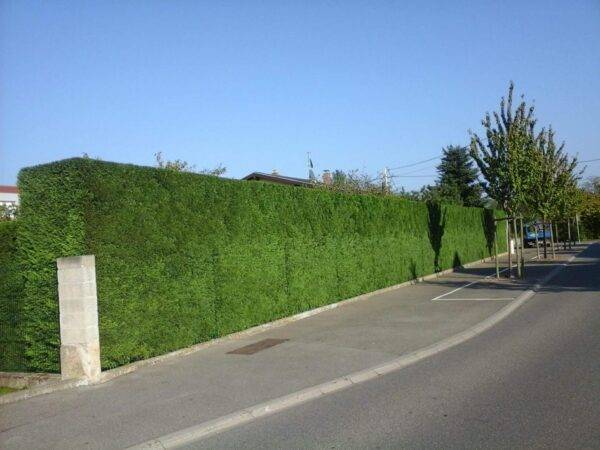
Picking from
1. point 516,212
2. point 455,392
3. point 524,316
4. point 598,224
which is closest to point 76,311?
point 455,392

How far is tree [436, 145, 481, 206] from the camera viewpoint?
55406 millimetres

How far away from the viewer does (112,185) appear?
9.39 meters

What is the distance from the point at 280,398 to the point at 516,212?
1835 cm

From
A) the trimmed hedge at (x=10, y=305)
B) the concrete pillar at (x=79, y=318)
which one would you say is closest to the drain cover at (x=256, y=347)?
the concrete pillar at (x=79, y=318)

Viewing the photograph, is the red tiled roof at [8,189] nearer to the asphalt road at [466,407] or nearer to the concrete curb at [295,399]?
the concrete curb at [295,399]

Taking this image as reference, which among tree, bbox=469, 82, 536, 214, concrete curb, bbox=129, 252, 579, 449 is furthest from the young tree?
concrete curb, bbox=129, 252, 579, 449

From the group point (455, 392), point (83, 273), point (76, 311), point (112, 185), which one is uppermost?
point (112, 185)

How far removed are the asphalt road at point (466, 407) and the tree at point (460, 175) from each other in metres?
46.6

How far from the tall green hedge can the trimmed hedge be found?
261mm

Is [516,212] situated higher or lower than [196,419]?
higher

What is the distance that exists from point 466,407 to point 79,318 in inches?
215

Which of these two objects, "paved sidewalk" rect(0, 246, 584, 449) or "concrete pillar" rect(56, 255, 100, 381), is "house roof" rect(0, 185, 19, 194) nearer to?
"paved sidewalk" rect(0, 246, 584, 449)

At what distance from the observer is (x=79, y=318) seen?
8727 millimetres

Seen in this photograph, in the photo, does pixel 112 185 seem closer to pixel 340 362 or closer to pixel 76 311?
pixel 76 311
